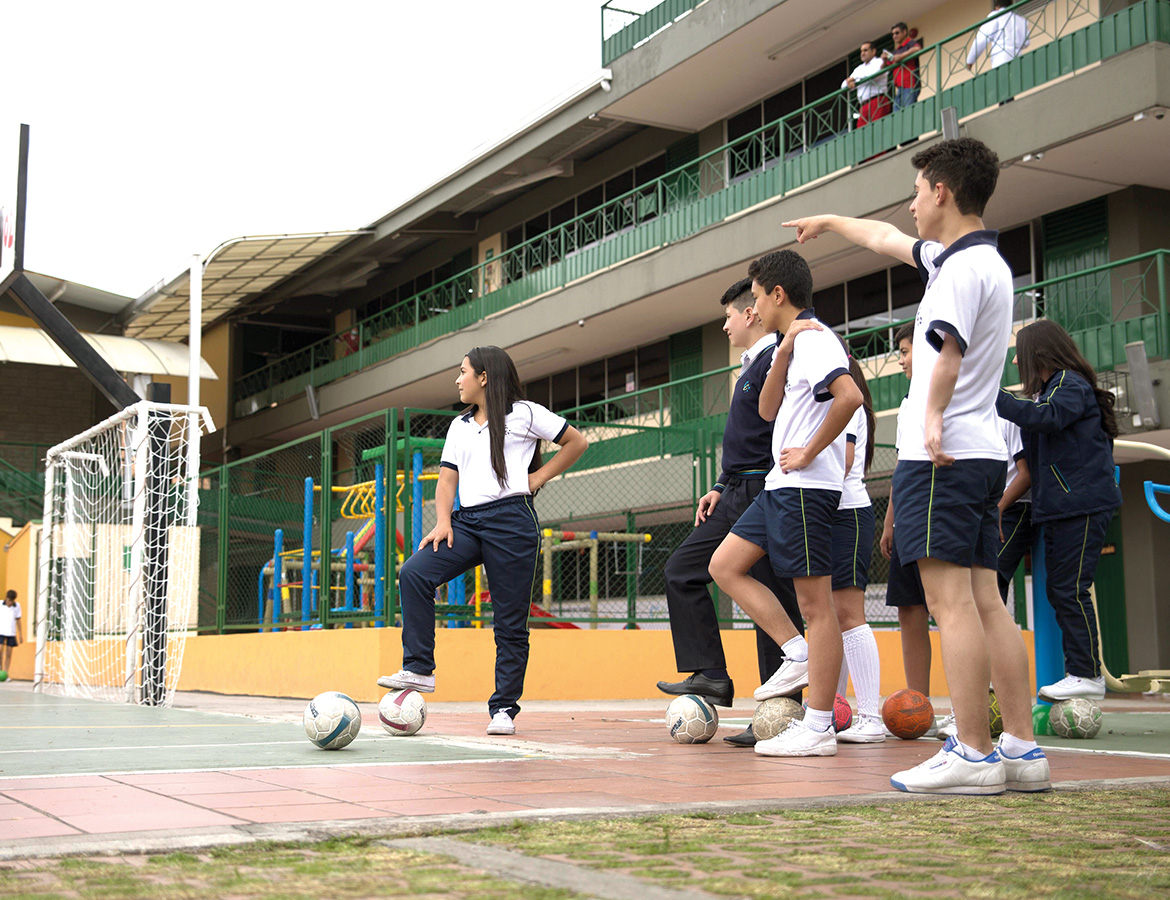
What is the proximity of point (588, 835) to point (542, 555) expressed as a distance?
9009mm

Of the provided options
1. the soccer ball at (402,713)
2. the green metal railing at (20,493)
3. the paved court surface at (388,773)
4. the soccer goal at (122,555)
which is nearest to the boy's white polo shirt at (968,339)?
the paved court surface at (388,773)

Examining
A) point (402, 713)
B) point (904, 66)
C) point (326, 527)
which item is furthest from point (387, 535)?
point (904, 66)

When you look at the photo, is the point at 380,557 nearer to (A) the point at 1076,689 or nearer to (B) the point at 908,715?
(B) the point at 908,715

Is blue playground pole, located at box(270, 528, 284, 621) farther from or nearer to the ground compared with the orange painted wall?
farther from the ground

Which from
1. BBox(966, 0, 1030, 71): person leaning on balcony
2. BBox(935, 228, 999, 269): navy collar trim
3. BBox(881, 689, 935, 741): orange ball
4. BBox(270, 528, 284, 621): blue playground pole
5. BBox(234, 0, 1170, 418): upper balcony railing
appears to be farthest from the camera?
BBox(966, 0, 1030, 71): person leaning on balcony

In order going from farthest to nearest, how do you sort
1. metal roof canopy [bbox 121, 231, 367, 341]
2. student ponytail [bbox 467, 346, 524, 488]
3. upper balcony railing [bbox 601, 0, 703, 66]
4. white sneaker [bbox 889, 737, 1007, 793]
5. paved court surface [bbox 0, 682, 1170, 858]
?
metal roof canopy [bbox 121, 231, 367, 341]
upper balcony railing [bbox 601, 0, 703, 66]
student ponytail [bbox 467, 346, 524, 488]
white sneaker [bbox 889, 737, 1007, 793]
paved court surface [bbox 0, 682, 1170, 858]

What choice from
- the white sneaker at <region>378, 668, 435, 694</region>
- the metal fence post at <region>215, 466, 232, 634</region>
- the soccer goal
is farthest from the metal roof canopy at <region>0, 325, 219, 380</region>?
the white sneaker at <region>378, 668, 435, 694</region>

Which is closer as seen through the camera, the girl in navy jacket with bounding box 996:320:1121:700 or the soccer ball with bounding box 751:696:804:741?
the soccer ball with bounding box 751:696:804:741

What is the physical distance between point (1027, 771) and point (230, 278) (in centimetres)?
2614

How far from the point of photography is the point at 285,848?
2447mm

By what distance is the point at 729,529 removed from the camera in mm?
5422

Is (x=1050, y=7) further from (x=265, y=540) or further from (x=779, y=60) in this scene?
Result: (x=265, y=540)

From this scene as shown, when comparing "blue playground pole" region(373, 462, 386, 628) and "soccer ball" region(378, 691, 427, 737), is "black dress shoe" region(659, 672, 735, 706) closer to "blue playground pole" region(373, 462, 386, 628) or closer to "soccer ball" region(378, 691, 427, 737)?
"soccer ball" region(378, 691, 427, 737)

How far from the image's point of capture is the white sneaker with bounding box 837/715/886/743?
5.25 meters
